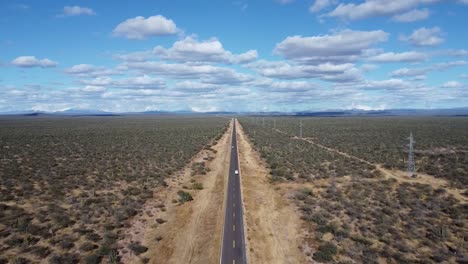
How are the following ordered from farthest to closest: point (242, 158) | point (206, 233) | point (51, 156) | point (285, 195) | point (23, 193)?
point (242, 158)
point (51, 156)
point (285, 195)
point (23, 193)
point (206, 233)

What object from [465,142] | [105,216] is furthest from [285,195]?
[465,142]

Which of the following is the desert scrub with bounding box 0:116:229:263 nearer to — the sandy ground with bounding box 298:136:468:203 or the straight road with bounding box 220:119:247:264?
the straight road with bounding box 220:119:247:264

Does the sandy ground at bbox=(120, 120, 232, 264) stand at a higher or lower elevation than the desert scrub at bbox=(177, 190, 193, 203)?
lower

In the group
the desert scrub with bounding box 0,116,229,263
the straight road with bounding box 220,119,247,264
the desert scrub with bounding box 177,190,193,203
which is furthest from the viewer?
the desert scrub with bounding box 177,190,193,203

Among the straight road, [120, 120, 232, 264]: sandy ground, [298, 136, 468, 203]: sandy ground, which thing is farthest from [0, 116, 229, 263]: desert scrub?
[298, 136, 468, 203]: sandy ground

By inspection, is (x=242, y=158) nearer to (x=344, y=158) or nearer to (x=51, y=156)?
(x=344, y=158)

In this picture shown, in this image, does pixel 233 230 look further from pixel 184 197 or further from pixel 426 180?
pixel 426 180

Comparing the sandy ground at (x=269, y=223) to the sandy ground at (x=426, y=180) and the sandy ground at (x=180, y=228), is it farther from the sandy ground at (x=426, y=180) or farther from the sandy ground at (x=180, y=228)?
the sandy ground at (x=426, y=180)
